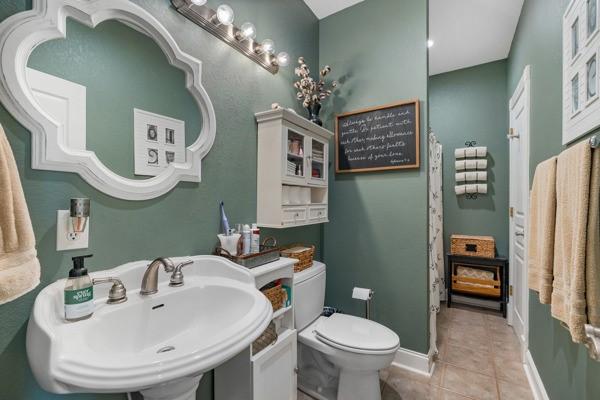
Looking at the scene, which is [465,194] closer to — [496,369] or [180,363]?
[496,369]

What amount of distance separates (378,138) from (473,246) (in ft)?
6.30

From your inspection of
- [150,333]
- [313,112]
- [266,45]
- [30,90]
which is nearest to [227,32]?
[266,45]

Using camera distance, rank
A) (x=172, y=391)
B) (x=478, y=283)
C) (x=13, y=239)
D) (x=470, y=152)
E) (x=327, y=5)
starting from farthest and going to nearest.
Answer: (x=470, y=152) → (x=478, y=283) → (x=327, y=5) → (x=172, y=391) → (x=13, y=239)

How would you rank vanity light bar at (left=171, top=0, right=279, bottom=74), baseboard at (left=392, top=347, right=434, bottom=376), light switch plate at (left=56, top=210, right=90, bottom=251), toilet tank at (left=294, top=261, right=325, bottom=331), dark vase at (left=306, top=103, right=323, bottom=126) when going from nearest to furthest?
A: light switch plate at (left=56, top=210, right=90, bottom=251)
vanity light bar at (left=171, top=0, right=279, bottom=74)
toilet tank at (left=294, top=261, right=325, bottom=331)
baseboard at (left=392, top=347, right=434, bottom=376)
dark vase at (left=306, top=103, right=323, bottom=126)

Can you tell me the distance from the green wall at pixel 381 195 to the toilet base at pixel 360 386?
23.3 inches

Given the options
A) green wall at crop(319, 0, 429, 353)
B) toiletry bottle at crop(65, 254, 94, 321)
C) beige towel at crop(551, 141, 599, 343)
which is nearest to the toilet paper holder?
A: green wall at crop(319, 0, 429, 353)

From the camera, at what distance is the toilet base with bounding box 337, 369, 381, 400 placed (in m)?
1.42

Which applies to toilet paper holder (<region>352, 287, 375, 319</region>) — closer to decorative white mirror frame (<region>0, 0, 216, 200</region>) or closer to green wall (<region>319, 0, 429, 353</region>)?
green wall (<region>319, 0, 429, 353</region>)

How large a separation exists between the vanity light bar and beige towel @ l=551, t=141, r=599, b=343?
5.14 feet

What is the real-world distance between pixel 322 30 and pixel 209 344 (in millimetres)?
2539

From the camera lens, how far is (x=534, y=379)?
1.69m

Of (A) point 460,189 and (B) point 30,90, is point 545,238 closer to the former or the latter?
(B) point 30,90

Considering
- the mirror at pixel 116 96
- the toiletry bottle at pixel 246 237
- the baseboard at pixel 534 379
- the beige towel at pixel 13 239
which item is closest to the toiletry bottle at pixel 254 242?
the toiletry bottle at pixel 246 237

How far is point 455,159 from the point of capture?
319cm
